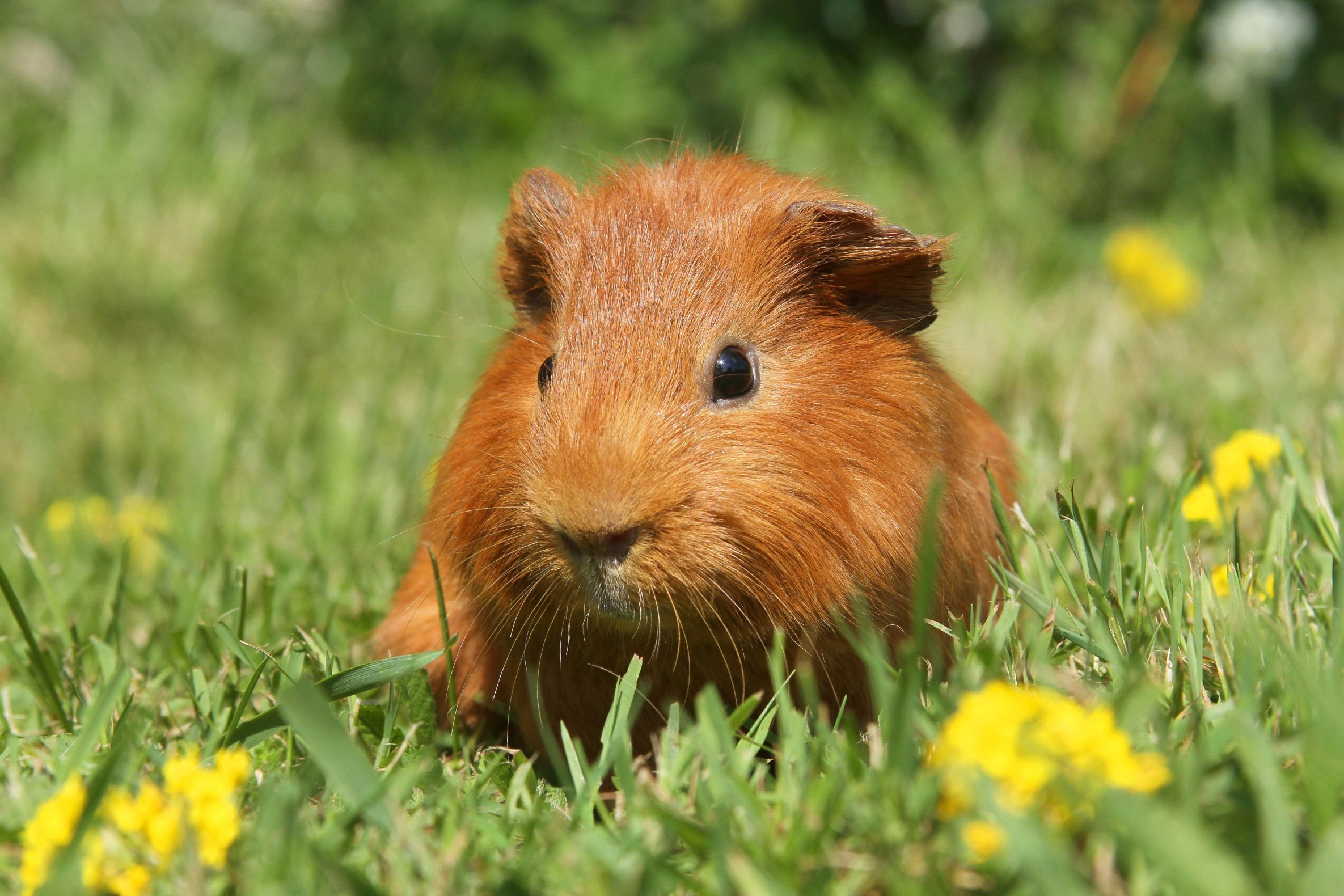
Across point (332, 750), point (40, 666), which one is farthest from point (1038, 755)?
point (40, 666)

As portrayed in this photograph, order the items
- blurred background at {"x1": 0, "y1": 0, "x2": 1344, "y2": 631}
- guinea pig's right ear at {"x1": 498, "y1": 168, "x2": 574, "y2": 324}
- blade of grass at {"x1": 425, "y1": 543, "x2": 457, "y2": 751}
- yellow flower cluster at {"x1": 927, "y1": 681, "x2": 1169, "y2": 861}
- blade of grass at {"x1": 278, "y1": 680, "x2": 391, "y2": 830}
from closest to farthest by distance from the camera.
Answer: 1. yellow flower cluster at {"x1": 927, "y1": 681, "x2": 1169, "y2": 861}
2. blade of grass at {"x1": 278, "y1": 680, "x2": 391, "y2": 830}
3. blade of grass at {"x1": 425, "y1": 543, "x2": 457, "y2": 751}
4. guinea pig's right ear at {"x1": 498, "y1": 168, "x2": 574, "y2": 324}
5. blurred background at {"x1": 0, "y1": 0, "x2": 1344, "y2": 631}

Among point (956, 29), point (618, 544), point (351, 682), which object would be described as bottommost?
point (351, 682)

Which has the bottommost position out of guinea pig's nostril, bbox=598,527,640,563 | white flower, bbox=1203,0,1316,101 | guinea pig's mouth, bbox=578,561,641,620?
guinea pig's mouth, bbox=578,561,641,620

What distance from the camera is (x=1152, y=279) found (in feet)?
18.6

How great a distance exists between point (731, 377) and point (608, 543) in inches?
19.9

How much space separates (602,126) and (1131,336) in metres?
3.53

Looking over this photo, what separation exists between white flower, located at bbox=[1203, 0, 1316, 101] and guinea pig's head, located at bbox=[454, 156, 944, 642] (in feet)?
16.2

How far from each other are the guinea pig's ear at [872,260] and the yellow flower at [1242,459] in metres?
0.93

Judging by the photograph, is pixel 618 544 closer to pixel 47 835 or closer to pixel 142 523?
pixel 47 835


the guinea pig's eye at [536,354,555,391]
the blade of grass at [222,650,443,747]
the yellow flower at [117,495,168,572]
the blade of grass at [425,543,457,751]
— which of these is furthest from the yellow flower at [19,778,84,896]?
the yellow flower at [117,495,168,572]

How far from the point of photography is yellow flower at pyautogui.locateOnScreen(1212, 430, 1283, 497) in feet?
10.3

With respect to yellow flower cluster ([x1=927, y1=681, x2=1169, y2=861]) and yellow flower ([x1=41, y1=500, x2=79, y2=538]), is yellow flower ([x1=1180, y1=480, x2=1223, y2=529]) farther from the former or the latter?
yellow flower ([x1=41, y1=500, x2=79, y2=538])

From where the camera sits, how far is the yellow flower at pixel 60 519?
4.14 meters

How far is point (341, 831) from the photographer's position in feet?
6.55
